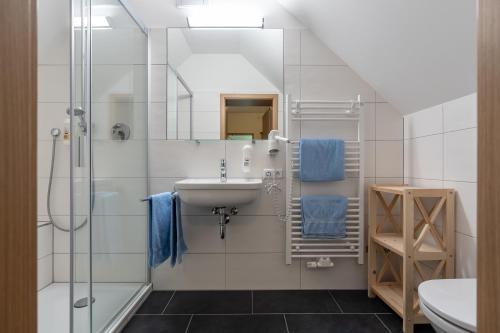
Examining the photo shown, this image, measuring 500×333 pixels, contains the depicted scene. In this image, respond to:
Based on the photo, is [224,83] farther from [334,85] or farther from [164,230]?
[164,230]

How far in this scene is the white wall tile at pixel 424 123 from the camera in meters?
1.61

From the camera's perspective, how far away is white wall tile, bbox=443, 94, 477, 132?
1.36 m

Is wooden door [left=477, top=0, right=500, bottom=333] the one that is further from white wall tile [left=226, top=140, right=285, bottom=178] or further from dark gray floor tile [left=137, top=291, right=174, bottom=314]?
dark gray floor tile [left=137, top=291, right=174, bottom=314]

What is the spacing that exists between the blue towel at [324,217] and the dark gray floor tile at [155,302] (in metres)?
1.10

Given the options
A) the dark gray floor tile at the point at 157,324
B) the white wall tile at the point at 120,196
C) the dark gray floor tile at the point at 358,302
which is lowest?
the dark gray floor tile at the point at 157,324

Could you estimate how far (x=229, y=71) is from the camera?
6.60 ft

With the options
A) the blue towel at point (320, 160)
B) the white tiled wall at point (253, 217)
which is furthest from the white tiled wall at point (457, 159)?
the blue towel at point (320, 160)

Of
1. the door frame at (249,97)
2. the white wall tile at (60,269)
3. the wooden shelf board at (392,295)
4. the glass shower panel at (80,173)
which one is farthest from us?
the door frame at (249,97)

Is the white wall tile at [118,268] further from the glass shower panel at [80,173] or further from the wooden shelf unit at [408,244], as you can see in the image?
the wooden shelf unit at [408,244]

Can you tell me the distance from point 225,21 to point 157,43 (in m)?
0.55

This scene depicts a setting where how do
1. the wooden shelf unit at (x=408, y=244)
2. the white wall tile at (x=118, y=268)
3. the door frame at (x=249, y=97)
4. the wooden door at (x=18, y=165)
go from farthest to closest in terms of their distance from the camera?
the door frame at (x=249, y=97), the wooden shelf unit at (x=408, y=244), the white wall tile at (x=118, y=268), the wooden door at (x=18, y=165)

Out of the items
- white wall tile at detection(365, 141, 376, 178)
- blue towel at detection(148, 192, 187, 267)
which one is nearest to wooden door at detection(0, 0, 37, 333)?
blue towel at detection(148, 192, 187, 267)

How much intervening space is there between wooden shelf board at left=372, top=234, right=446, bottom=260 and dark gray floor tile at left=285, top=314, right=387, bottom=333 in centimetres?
46

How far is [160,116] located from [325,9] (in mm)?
1405
